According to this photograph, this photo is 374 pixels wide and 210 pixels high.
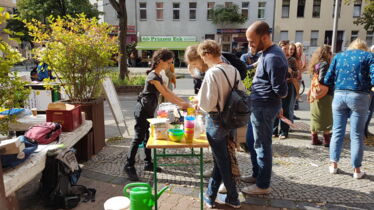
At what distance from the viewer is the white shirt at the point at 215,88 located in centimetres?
275

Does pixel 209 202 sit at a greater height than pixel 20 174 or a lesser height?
lesser

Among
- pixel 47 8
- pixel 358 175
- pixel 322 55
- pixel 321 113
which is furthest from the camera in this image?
pixel 47 8

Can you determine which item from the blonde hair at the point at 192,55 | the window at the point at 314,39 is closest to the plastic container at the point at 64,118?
the blonde hair at the point at 192,55

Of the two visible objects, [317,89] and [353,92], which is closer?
[353,92]

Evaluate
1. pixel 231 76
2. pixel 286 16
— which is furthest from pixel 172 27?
pixel 231 76

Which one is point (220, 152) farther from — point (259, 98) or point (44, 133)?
point (44, 133)

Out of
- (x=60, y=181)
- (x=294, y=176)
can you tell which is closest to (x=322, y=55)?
(x=294, y=176)

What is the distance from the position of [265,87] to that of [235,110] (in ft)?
1.91

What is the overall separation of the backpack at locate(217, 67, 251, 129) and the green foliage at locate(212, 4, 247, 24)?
91.1 ft

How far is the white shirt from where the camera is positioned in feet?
9.02

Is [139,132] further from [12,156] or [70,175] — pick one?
[12,156]

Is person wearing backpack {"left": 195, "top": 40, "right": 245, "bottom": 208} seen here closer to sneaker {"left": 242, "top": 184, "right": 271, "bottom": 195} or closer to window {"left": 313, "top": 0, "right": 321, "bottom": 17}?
sneaker {"left": 242, "top": 184, "right": 271, "bottom": 195}

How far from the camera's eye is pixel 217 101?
2.80 metres

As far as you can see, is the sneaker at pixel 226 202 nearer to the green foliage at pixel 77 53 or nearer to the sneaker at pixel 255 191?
the sneaker at pixel 255 191
